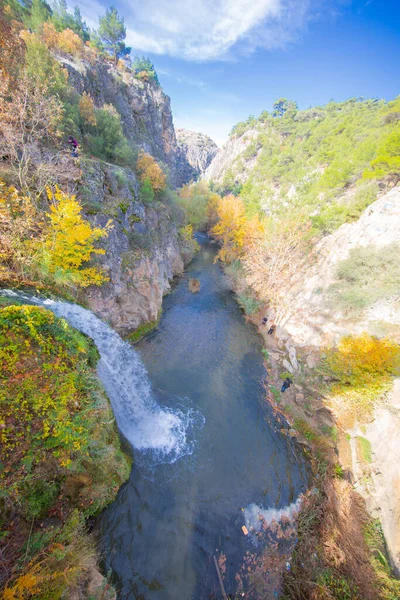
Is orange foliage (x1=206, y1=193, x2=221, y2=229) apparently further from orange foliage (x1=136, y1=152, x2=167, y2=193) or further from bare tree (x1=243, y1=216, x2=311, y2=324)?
bare tree (x1=243, y1=216, x2=311, y2=324)

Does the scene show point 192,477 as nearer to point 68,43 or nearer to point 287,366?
point 287,366

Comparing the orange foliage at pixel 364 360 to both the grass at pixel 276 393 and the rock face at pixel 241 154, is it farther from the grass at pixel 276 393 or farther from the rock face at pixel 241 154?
the rock face at pixel 241 154

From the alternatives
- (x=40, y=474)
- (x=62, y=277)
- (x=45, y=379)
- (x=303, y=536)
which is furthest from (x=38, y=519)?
(x=303, y=536)

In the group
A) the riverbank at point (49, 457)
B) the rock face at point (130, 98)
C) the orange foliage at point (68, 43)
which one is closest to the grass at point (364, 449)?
the riverbank at point (49, 457)

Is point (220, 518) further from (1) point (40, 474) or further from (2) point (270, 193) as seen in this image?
(2) point (270, 193)

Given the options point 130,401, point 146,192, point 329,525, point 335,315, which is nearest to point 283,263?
point 335,315

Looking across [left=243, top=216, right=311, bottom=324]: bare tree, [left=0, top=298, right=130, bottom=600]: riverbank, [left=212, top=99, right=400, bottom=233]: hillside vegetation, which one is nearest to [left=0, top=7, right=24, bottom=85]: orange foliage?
[left=0, top=298, right=130, bottom=600]: riverbank
